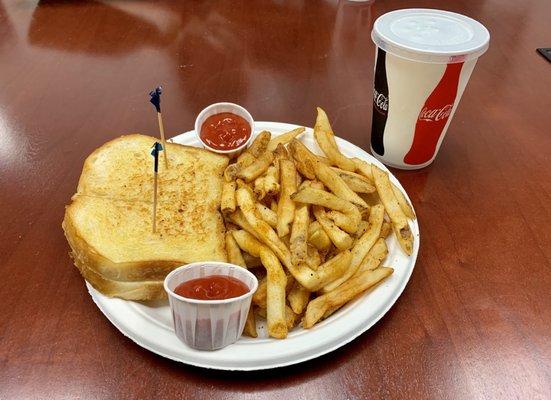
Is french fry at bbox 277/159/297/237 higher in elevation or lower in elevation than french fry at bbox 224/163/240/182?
higher

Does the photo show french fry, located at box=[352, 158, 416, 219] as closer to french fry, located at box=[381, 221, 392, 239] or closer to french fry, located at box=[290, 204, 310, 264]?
french fry, located at box=[381, 221, 392, 239]

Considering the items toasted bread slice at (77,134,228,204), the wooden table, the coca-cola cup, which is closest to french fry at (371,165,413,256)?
the wooden table

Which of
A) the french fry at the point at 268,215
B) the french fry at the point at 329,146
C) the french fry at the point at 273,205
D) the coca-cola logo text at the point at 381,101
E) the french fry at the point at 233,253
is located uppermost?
the coca-cola logo text at the point at 381,101

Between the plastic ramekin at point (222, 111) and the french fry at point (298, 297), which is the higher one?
the plastic ramekin at point (222, 111)

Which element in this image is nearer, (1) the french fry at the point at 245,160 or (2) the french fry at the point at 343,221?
(2) the french fry at the point at 343,221

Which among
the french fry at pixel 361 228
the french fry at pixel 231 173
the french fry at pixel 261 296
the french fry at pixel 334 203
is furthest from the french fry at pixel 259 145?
the french fry at pixel 261 296

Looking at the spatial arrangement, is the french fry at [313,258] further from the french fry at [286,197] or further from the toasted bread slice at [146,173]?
the toasted bread slice at [146,173]

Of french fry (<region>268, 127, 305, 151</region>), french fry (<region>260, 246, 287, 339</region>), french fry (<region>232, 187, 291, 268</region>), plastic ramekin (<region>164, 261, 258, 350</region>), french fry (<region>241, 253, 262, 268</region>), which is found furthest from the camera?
french fry (<region>268, 127, 305, 151</region>)

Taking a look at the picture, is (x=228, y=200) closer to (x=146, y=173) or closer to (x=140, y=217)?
(x=140, y=217)
